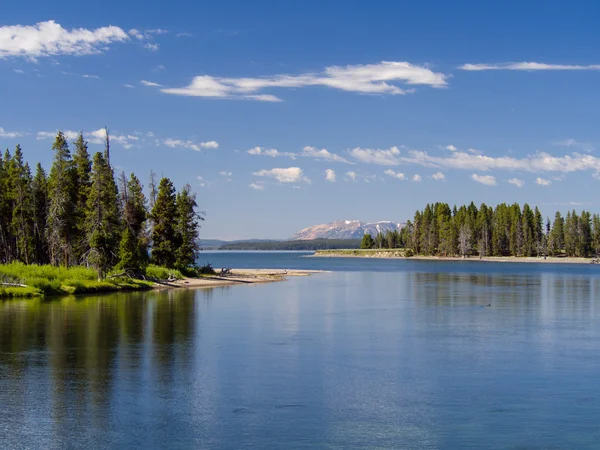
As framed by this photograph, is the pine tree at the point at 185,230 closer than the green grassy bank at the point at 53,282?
No

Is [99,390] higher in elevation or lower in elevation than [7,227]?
lower

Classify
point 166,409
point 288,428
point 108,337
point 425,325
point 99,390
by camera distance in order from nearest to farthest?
point 288,428 → point 166,409 → point 99,390 → point 108,337 → point 425,325

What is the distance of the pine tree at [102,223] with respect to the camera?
262ft

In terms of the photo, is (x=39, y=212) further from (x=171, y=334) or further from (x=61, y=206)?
(x=171, y=334)

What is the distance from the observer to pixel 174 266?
10100cm

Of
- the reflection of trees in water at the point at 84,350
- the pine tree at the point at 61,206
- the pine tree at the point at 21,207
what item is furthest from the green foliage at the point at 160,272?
the reflection of trees in water at the point at 84,350

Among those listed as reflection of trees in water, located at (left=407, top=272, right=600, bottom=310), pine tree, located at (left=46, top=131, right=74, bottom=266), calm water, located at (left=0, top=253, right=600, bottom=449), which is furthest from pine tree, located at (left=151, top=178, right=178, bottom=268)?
calm water, located at (left=0, top=253, right=600, bottom=449)

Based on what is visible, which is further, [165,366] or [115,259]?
[115,259]

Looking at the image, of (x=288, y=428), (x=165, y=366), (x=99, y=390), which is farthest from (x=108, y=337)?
(x=288, y=428)

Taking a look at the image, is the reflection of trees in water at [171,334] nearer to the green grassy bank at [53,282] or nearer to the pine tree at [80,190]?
the green grassy bank at [53,282]

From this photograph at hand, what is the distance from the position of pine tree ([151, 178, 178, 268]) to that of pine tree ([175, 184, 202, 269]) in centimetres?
101

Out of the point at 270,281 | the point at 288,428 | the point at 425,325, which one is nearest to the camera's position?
the point at 288,428

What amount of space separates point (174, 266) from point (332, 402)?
7779 cm

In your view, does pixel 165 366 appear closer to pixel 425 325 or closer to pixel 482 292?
pixel 425 325
